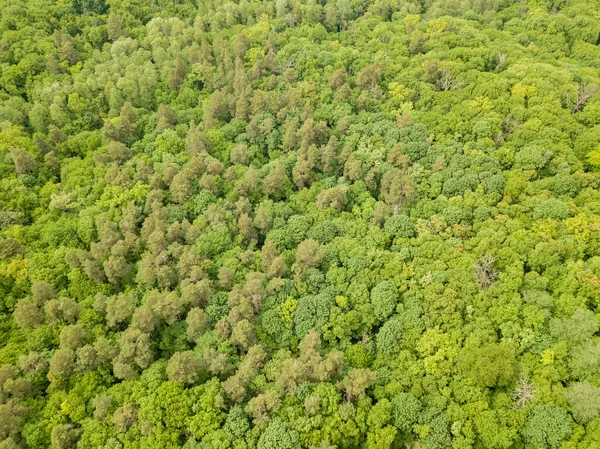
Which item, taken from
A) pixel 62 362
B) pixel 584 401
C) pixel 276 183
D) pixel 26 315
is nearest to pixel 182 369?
pixel 62 362

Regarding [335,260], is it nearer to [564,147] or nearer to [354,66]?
[564,147]

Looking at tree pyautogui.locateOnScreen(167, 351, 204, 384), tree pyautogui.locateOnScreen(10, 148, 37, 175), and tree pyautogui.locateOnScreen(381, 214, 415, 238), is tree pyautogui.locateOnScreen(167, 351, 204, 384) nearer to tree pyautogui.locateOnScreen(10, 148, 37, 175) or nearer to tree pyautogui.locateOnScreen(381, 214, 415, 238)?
tree pyautogui.locateOnScreen(381, 214, 415, 238)

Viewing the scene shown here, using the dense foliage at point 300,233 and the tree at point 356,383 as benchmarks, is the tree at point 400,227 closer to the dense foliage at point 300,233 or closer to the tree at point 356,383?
the dense foliage at point 300,233

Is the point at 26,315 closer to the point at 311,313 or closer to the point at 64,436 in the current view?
the point at 64,436

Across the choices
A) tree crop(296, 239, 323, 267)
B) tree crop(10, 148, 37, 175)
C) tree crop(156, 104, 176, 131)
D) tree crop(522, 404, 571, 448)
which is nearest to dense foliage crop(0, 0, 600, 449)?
tree crop(522, 404, 571, 448)

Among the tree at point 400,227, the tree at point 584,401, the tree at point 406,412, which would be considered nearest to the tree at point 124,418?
the tree at point 406,412

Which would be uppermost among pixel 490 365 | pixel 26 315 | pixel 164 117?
pixel 164 117

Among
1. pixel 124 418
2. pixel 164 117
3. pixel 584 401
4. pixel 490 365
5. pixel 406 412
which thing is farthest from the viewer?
pixel 164 117

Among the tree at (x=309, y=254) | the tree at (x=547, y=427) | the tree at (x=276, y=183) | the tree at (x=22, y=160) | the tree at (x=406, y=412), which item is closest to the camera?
the tree at (x=547, y=427)

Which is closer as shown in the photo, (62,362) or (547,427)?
(547,427)
